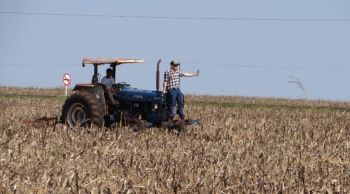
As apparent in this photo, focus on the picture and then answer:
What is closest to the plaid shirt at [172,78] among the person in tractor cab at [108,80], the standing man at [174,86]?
the standing man at [174,86]

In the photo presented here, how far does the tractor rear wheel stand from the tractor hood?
49 centimetres

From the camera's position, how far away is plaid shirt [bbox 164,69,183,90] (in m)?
13.4

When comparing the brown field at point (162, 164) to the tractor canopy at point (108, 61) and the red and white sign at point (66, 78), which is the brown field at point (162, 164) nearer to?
the tractor canopy at point (108, 61)

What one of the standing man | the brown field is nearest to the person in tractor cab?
the standing man

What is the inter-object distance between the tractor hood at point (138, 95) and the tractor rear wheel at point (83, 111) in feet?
1.62

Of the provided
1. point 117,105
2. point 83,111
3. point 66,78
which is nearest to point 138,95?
point 117,105

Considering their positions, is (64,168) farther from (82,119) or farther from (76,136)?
(82,119)

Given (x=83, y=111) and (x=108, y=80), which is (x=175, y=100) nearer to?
(x=108, y=80)

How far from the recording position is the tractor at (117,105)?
514 inches

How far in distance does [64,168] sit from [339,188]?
283 cm

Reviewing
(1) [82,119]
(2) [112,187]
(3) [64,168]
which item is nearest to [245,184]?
(2) [112,187]

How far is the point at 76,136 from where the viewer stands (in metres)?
10.6

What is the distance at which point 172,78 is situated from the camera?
13438 mm

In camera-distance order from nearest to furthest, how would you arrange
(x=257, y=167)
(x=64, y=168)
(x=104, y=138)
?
(x=64, y=168) → (x=257, y=167) → (x=104, y=138)
